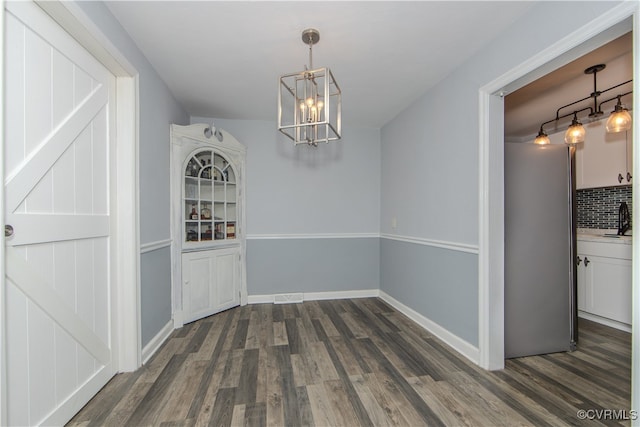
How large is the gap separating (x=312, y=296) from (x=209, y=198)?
1.87 meters

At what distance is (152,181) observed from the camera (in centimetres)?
243

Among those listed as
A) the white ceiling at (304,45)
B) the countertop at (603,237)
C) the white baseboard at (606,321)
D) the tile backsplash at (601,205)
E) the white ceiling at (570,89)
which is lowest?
the white baseboard at (606,321)

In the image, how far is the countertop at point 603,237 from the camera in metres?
2.84

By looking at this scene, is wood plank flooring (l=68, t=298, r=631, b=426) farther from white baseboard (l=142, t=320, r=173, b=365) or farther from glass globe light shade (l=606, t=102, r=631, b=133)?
glass globe light shade (l=606, t=102, r=631, b=133)

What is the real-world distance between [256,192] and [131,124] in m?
1.86

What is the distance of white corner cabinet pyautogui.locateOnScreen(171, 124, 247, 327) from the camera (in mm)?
2957

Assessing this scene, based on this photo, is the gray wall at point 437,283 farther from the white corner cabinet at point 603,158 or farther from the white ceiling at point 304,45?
the white corner cabinet at point 603,158

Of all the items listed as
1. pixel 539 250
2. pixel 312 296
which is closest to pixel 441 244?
pixel 539 250

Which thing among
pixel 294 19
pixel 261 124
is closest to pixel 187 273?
pixel 261 124

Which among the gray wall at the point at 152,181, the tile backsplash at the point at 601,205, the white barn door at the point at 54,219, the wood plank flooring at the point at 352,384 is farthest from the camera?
the tile backsplash at the point at 601,205

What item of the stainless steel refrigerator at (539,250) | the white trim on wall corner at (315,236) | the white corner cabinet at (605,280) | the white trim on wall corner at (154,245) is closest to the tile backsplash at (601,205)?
the white corner cabinet at (605,280)

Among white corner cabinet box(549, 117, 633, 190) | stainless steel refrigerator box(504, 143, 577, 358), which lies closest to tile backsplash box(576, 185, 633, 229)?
Answer: white corner cabinet box(549, 117, 633, 190)

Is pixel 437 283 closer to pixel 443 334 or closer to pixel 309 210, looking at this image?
pixel 443 334

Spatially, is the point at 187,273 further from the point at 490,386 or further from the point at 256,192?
the point at 490,386
